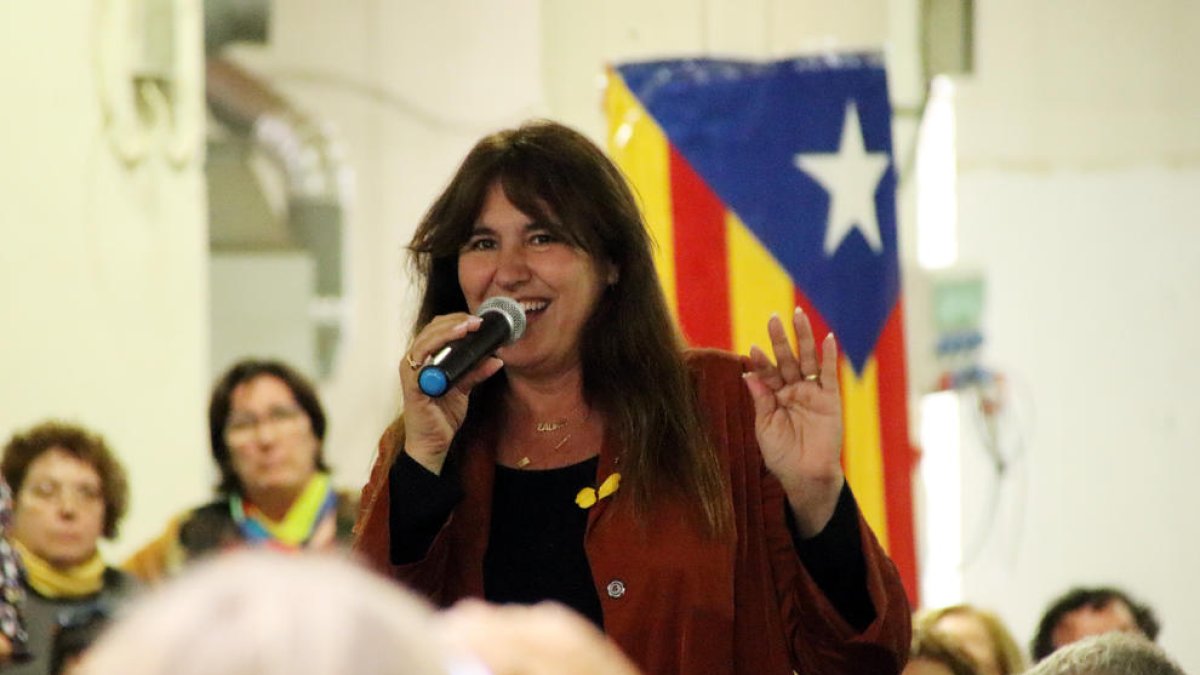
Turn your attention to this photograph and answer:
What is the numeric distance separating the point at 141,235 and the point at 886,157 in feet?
7.72

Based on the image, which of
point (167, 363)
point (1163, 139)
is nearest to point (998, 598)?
point (1163, 139)

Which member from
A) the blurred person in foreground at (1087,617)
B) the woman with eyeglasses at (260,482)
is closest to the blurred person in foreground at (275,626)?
the woman with eyeglasses at (260,482)

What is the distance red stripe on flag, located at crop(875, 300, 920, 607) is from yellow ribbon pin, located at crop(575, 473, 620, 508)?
1.23 metres

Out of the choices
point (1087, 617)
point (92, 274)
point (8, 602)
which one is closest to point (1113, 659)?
point (8, 602)

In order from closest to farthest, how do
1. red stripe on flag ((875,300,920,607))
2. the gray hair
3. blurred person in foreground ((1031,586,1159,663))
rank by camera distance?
1. the gray hair
2. red stripe on flag ((875,300,920,607))
3. blurred person in foreground ((1031,586,1159,663))

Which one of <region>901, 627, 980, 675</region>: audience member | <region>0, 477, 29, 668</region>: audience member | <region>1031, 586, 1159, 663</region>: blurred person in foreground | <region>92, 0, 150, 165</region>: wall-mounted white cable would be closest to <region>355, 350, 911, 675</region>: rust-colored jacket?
<region>0, 477, 29, 668</region>: audience member

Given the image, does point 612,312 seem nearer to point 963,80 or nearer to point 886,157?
point 886,157

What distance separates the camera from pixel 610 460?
2143 mm

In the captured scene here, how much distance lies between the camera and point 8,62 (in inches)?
172

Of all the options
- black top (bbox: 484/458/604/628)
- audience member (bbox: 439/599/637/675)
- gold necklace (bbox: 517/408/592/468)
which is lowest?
black top (bbox: 484/458/604/628)

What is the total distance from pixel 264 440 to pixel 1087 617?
6.25 ft

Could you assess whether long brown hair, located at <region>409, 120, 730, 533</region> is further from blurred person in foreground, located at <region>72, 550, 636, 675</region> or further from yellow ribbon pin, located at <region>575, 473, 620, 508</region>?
blurred person in foreground, located at <region>72, 550, 636, 675</region>

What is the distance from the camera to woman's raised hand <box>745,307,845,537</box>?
2023mm

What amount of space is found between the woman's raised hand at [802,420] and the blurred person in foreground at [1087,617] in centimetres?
234
